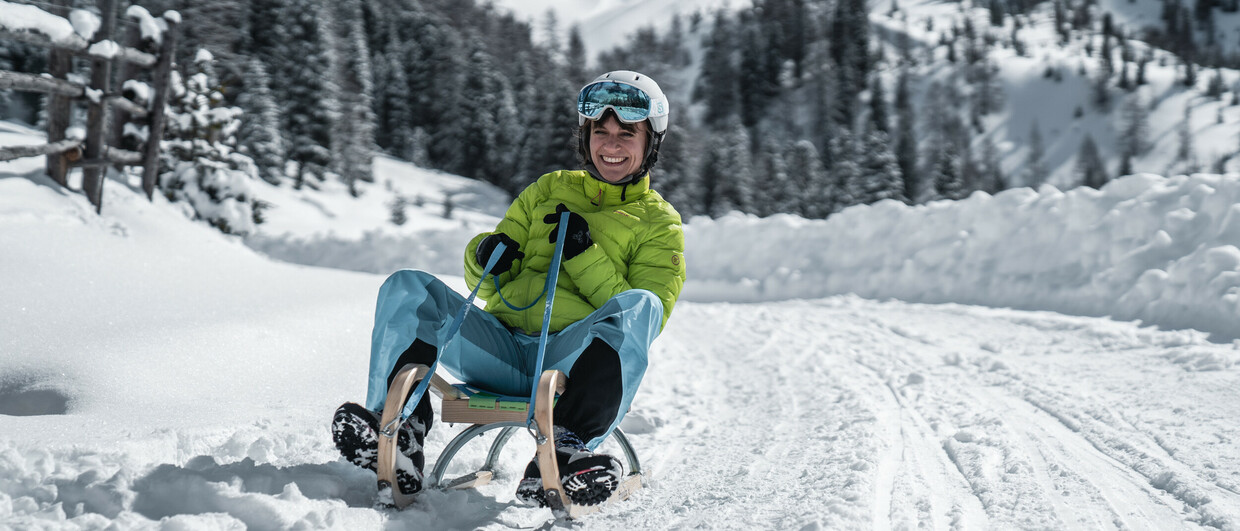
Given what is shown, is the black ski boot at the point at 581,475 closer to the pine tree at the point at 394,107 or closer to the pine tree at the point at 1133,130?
the pine tree at the point at 394,107

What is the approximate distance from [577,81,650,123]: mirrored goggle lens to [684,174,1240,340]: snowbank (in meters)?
4.87

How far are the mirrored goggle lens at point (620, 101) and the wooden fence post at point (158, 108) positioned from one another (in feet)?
21.9

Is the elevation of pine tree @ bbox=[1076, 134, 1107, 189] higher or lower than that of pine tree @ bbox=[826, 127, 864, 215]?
higher

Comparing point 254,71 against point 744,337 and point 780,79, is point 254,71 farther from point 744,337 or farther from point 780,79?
point 780,79

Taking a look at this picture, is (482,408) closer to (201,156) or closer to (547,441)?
(547,441)

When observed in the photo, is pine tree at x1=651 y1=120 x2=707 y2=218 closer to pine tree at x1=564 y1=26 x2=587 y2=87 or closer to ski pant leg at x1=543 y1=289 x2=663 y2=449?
pine tree at x1=564 y1=26 x2=587 y2=87

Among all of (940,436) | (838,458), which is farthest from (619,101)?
(940,436)

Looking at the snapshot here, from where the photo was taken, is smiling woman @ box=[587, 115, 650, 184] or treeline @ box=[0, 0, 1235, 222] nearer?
smiling woman @ box=[587, 115, 650, 184]

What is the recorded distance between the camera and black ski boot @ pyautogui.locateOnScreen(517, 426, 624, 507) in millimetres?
2260

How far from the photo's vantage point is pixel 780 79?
97250 mm

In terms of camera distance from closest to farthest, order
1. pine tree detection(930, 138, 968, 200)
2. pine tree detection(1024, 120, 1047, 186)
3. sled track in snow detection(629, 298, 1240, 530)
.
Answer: sled track in snow detection(629, 298, 1240, 530) → pine tree detection(930, 138, 968, 200) → pine tree detection(1024, 120, 1047, 186)

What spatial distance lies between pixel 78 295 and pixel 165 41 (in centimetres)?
509

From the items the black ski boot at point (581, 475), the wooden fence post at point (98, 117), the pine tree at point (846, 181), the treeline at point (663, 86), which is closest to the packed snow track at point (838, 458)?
the black ski boot at point (581, 475)

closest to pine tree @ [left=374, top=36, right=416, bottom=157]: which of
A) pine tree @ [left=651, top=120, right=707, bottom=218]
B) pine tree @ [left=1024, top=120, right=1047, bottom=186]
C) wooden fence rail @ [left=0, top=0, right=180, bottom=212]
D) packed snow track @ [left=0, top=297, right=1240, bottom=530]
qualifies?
pine tree @ [left=651, top=120, right=707, bottom=218]
